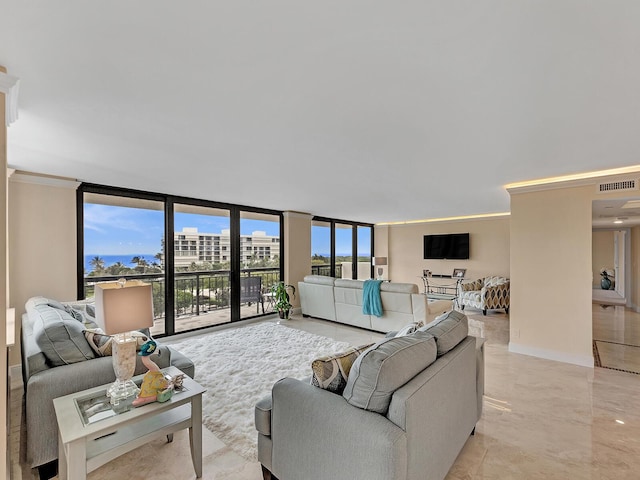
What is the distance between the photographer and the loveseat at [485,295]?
632 centimetres

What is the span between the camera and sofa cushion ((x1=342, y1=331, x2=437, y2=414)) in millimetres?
1407

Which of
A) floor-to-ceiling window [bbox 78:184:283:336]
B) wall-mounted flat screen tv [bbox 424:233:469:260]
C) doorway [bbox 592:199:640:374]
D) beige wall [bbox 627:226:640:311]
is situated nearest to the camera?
doorway [bbox 592:199:640:374]

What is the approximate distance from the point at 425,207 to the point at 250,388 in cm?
490

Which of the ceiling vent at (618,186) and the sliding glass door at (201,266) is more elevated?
the ceiling vent at (618,186)

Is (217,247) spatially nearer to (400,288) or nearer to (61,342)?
(400,288)

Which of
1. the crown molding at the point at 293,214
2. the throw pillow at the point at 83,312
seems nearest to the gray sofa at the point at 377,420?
the throw pillow at the point at 83,312

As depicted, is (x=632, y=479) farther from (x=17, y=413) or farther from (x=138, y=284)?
(x=17, y=413)

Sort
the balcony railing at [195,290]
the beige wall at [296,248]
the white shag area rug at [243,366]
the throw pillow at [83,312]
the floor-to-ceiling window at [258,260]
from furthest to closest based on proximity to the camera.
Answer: the beige wall at [296,248] → the floor-to-ceiling window at [258,260] → the balcony railing at [195,290] → the throw pillow at [83,312] → the white shag area rug at [243,366]

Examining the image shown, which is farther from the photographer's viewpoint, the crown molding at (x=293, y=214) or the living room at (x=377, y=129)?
the crown molding at (x=293, y=214)

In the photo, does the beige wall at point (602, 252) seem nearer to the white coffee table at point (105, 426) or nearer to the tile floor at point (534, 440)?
the tile floor at point (534, 440)

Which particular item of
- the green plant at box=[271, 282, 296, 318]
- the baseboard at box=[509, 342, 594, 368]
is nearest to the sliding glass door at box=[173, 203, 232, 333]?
the green plant at box=[271, 282, 296, 318]

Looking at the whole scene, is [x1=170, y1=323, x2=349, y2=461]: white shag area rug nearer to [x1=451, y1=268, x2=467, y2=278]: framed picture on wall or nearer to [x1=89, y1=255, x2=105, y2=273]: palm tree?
[x1=89, y1=255, x2=105, y2=273]: palm tree

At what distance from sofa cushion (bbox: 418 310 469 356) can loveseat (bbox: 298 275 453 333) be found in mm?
2504

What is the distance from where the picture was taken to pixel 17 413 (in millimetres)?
2582
